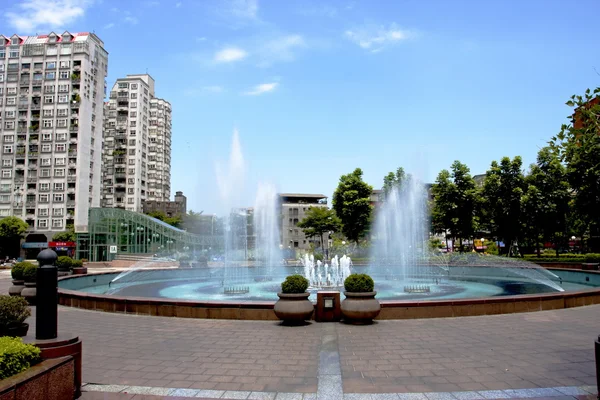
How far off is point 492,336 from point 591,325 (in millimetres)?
2959

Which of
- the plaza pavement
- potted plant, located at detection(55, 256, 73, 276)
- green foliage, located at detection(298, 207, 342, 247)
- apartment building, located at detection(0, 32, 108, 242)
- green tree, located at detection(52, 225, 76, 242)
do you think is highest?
apartment building, located at detection(0, 32, 108, 242)

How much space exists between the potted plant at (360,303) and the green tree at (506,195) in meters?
35.3

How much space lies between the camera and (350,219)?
48250 millimetres

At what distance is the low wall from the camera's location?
4.12 metres

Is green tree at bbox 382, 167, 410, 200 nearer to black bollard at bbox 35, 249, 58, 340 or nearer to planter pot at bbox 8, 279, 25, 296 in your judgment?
planter pot at bbox 8, 279, 25, 296

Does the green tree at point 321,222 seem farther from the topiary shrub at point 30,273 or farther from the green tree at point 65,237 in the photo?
the topiary shrub at point 30,273

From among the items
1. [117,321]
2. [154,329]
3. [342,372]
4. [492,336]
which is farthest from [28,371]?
[492,336]

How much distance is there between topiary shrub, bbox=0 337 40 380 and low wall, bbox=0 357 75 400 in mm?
69

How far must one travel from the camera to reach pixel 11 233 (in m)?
61.3

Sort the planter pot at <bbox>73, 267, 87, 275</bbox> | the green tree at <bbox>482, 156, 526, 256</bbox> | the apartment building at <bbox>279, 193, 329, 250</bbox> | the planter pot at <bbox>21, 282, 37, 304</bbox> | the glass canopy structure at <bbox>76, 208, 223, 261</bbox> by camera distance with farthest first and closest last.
A: the apartment building at <bbox>279, 193, 329, 250</bbox> < the glass canopy structure at <bbox>76, 208, 223, 261</bbox> < the green tree at <bbox>482, 156, 526, 256</bbox> < the planter pot at <bbox>73, 267, 87, 275</bbox> < the planter pot at <bbox>21, 282, 37, 304</bbox>

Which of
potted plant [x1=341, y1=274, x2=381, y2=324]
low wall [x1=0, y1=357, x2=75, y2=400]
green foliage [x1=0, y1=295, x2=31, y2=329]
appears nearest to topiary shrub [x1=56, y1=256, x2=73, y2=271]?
potted plant [x1=341, y1=274, x2=381, y2=324]

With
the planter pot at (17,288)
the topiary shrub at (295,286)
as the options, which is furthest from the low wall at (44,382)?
the planter pot at (17,288)

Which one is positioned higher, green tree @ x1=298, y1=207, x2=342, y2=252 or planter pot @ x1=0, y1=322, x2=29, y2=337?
green tree @ x1=298, y1=207, x2=342, y2=252

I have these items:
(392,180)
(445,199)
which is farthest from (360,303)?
(392,180)
